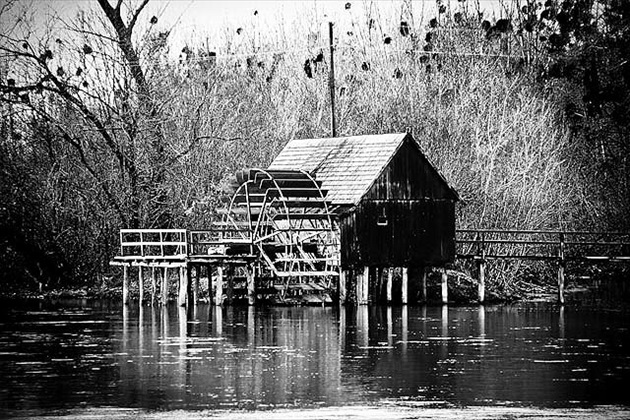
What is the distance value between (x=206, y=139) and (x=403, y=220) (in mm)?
10273

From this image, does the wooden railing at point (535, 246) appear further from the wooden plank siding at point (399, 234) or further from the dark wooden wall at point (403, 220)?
the dark wooden wall at point (403, 220)

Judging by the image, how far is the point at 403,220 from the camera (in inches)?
1747

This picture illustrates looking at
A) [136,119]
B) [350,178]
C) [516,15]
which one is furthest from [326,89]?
[350,178]

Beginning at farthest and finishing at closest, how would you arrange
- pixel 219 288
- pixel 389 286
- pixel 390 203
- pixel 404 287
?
pixel 389 286
pixel 404 287
pixel 390 203
pixel 219 288

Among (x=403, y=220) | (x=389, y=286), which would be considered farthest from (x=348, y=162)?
(x=389, y=286)

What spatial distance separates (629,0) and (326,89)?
28.6m

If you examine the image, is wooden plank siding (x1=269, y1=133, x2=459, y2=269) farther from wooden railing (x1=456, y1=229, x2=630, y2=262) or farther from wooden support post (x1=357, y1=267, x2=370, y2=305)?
wooden railing (x1=456, y1=229, x2=630, y2=262)

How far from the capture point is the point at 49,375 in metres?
27.0

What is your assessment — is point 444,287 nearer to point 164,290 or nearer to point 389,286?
point 389,286

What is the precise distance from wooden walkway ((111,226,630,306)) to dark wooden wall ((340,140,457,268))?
2.36 ft

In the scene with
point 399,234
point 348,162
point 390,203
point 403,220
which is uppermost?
point 348,162

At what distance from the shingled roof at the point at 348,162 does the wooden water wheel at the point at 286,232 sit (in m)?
0.87

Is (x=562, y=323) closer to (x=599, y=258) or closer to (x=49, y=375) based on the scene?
(x=599, y=258)

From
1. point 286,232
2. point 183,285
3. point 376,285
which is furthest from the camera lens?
point 376,285
